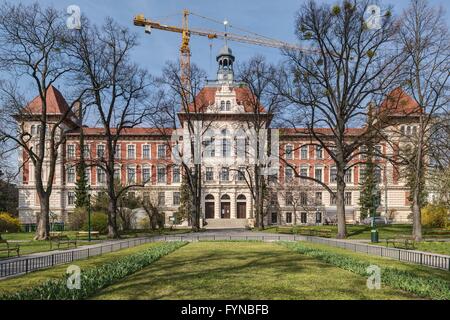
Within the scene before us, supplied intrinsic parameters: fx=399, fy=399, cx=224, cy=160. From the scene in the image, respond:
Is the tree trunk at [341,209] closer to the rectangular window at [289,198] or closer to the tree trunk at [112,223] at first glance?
the tree trunk at [112,223]

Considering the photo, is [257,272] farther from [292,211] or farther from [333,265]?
[292,211]

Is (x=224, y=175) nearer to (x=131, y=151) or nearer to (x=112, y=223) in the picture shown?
(x=131, y=151)

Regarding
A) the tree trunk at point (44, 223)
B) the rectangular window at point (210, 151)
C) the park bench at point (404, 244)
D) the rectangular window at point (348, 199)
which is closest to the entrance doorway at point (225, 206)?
the rectangular window at point (210, 151)

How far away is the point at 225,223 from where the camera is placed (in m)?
62.6

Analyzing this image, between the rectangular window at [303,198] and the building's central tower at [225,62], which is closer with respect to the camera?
the rectangular window at [303,198]

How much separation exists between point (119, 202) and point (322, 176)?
38.5m

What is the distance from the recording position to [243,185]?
2670 inches

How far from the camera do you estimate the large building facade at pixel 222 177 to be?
65812mm

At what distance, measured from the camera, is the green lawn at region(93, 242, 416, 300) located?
11.3 metres

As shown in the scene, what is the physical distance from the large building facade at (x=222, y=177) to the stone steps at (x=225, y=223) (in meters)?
0.16

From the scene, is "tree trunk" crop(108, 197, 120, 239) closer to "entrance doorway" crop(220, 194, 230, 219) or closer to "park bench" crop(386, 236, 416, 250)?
"park bench" crop(386, 236, 416, 250)

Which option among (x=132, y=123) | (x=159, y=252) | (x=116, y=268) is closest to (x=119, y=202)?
(x=132, y=123)

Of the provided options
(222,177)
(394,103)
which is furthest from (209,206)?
(394,103)

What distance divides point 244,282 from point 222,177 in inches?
2178
